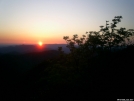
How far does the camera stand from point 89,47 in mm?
22609

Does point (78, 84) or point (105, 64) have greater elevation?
point (105, 64)

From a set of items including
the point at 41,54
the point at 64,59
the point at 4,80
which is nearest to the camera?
the point at 64,59

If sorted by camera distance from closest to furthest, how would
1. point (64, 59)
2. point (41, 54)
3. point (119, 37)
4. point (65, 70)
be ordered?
point (65, 70)
point (119, 37)
point (64, 59)
point (41, 54)

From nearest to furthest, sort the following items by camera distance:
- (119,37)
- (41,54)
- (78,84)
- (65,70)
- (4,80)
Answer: (78,84) → (65,70) → (119,37) → (4,80) → (41,54)

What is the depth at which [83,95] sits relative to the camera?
1741cm

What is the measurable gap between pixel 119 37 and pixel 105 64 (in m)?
4.32

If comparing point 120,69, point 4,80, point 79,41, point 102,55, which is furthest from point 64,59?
point 4,80

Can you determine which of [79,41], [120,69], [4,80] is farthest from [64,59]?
[4,80]

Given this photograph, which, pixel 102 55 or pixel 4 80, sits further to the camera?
pixel 4 80

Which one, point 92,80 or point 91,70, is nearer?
point 92,80

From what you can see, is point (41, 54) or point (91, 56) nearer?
point (91, 56)

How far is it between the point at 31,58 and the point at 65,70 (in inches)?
4516

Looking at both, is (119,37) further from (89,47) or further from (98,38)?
(89,47)

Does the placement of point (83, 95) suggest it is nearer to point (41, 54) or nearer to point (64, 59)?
point (64, 59)
